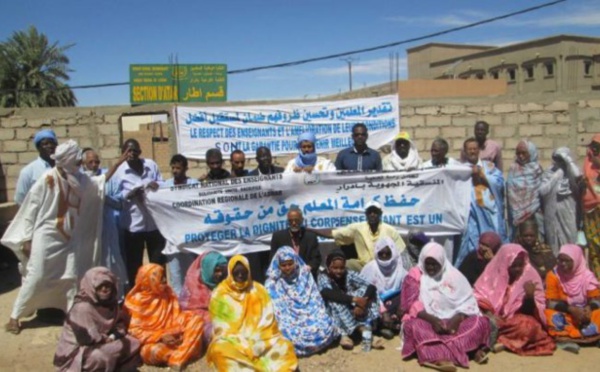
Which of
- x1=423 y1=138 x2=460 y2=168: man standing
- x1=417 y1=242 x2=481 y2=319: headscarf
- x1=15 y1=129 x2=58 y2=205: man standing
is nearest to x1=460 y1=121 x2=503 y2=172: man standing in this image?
x1=423 y1=138 x2=460 y2=168: man standing

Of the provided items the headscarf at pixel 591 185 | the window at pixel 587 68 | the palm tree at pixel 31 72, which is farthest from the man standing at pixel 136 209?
the window at pixel 587 68

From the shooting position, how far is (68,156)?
436 cm

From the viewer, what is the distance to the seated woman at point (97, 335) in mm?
3592

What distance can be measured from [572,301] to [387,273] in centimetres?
146

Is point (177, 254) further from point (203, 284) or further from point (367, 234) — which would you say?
point (367, 234)

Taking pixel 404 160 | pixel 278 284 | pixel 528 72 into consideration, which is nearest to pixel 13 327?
pixel 278 284

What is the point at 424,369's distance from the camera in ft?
12.6

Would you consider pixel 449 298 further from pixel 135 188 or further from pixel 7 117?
pixel 7 117

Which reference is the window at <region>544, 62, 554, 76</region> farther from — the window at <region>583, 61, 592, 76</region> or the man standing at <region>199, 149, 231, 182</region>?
the man standing at <region>199, 149, 231, 182</region>

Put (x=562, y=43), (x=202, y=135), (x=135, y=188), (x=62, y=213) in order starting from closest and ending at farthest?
(x=62, y=213) → (x=135, y=188) → (x=202, y=135) → (x=562, y=43)

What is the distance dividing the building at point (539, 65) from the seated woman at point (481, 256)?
27297 millimetres

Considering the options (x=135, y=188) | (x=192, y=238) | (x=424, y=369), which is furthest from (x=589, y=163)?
(x=135, y=188)

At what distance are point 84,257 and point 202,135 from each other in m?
2.86

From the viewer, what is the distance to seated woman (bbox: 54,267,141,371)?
359 cm
